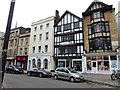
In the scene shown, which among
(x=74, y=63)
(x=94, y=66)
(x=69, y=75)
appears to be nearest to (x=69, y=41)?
(x=74, y=63)

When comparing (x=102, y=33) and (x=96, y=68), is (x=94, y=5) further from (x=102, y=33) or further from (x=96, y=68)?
(x=96, y=68)

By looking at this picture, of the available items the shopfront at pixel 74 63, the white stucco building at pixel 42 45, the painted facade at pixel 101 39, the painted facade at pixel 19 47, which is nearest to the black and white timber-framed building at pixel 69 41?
the shopfront at pixel 74 63

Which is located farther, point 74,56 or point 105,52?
point 74,56

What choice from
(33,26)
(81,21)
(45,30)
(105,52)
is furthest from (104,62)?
(33,26)

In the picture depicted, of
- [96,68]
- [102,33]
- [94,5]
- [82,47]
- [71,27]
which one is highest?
[94,5]

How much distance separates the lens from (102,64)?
24.4m

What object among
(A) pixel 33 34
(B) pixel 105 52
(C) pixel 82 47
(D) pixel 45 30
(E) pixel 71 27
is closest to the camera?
(B) pixel 105 52

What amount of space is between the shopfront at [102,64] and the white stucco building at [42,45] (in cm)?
796

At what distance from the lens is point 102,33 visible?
81.3ft

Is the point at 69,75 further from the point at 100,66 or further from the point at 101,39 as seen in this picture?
the point at 101,39

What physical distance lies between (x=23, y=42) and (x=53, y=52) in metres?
10.7

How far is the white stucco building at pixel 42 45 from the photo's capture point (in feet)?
100

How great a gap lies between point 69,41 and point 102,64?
25.3 feet

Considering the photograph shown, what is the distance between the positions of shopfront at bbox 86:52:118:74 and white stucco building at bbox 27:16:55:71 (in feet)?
26.1
